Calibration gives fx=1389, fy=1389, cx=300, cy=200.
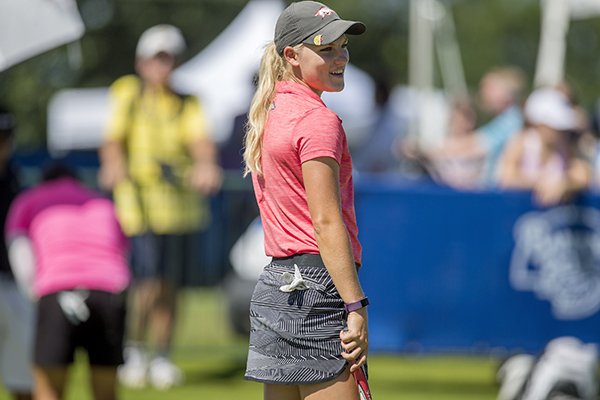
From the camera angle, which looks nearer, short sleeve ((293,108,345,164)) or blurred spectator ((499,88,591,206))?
short sleeve ((293,108,345,164))

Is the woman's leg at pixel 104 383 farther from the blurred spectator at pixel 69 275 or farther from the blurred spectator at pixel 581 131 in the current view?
the blurred spectator at pixel 581 131

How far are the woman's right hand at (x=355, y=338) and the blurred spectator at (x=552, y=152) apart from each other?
5036 millimetres

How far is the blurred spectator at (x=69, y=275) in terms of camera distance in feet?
24.4

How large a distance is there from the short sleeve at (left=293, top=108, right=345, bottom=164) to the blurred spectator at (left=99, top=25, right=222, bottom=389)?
5.55 metres

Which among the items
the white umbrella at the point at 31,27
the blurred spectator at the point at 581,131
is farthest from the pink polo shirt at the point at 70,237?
the blurred spectator at the point at 581,131

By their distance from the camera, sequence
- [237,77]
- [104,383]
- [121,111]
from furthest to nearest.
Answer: [237,77] < [121,111] < [104,383]

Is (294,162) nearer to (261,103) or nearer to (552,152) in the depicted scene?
(261,103)

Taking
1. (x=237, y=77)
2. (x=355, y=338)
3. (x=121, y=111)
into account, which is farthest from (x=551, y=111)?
(x=237, y=77)

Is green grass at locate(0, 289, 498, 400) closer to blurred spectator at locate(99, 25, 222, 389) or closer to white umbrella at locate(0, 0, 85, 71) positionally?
blurred spectator at locate(99, 25, 222, 389)

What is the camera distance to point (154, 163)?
1067cm

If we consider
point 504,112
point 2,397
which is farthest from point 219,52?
point 2,397

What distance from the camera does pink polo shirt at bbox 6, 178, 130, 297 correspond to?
754 centimetres

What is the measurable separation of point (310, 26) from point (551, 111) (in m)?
4.97

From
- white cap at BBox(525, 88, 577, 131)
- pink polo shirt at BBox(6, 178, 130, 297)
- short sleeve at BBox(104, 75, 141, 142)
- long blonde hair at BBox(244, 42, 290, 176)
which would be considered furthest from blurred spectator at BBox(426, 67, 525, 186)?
long blonde hair at BBox(244, 42, 290, 176)
